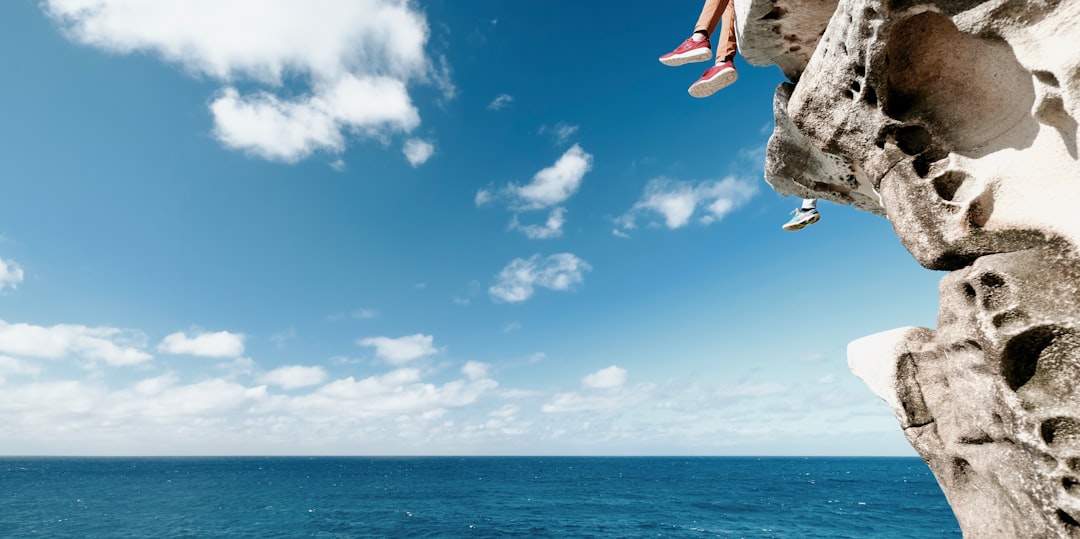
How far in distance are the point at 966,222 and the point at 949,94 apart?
5.35 ft

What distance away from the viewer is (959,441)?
604 centimetres

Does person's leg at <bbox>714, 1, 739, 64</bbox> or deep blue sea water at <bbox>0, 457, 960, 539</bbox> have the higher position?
person's leg at <bbox>714, 1, 739, 64</bbox>

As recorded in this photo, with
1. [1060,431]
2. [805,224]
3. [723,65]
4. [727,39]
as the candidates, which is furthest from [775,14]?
[1060,431]

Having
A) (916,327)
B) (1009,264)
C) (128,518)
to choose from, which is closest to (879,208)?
(916,327)

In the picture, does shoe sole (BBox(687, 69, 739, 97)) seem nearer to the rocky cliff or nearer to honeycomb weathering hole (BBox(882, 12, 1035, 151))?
the rocky cliff

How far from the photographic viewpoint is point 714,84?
25.8ft

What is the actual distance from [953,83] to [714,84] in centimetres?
305

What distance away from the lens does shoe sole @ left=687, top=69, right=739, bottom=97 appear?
7719 mm

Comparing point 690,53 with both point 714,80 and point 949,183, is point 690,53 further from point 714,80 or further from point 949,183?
point 949,183

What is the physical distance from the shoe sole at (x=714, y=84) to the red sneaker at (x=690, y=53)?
1.22 ft

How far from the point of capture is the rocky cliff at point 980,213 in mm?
4668

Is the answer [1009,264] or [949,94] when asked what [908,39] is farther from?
[1009,264]

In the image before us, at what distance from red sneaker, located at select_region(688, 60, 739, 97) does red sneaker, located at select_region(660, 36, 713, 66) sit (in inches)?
10.0

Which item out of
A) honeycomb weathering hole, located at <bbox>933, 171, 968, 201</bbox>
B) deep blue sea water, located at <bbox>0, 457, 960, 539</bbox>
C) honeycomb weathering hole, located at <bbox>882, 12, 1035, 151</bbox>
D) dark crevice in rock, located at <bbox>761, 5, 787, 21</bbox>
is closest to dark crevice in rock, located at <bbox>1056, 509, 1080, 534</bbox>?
honeycomb weathering hole, located at <bbox>933, 171, 968, 201</bbox>
